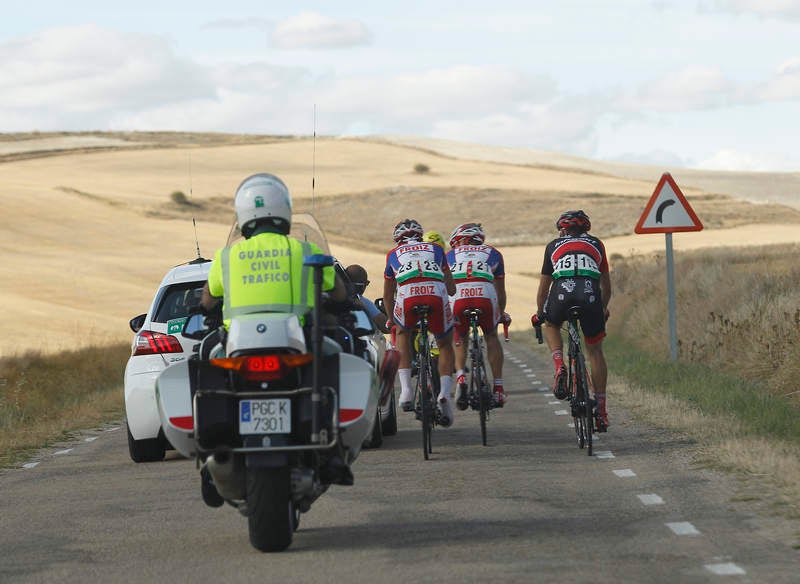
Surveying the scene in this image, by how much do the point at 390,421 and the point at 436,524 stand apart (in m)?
5.52

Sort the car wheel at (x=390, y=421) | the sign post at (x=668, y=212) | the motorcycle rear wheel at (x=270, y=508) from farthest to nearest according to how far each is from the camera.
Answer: the sign post at (x=668, y=212)
the car wheel at (x=390, y=421)
the motorcycle rear wheel at (x=270, y=508)

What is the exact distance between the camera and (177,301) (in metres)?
13.5

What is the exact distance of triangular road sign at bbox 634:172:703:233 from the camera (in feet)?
68.2

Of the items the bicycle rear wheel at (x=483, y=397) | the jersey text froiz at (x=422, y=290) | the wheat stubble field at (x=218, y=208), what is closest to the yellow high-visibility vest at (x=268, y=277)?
the jersey text froiz at (x=422, y=290)

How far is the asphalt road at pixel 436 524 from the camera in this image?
25.9 feet

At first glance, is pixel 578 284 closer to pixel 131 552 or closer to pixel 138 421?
pixel 138 421

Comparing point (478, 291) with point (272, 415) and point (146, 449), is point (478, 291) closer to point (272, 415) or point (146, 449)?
point (146, 449)

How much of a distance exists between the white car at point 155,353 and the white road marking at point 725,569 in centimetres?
621

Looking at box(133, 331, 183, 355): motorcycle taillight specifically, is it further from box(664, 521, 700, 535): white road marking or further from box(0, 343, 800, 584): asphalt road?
box(664, 521, 700, 535): white road marking

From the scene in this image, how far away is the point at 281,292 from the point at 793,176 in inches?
4673

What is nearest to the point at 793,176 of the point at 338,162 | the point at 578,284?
the point at 338,162

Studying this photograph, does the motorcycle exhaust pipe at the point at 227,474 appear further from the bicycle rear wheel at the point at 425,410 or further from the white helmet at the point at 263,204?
the bicycle rear wheel at the point at 425,410

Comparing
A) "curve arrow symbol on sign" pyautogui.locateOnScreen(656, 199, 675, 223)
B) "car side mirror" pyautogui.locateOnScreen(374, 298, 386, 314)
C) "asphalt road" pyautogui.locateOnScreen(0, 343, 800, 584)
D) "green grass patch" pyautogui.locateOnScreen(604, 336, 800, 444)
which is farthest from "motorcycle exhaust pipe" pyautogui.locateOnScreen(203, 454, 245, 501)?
"curve arrow symbol on sign" pyautogui.locateOnScreen(656, 199, 675, 223)

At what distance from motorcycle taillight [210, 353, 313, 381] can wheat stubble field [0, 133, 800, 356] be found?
23.3 metres
